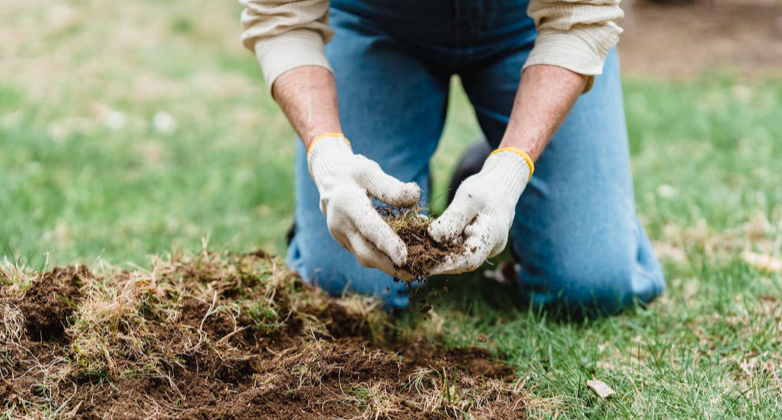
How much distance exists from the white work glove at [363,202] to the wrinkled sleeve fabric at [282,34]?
0.36 meters

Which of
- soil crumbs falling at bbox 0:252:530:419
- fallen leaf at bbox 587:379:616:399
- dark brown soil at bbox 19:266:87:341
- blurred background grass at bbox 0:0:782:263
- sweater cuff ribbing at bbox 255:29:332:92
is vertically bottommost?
blurred background grass at bbox 0:0:782:263

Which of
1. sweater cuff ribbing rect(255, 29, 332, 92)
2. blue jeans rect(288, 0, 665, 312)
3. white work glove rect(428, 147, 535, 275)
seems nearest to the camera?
white work glove rect(428, 147, 535, 275)

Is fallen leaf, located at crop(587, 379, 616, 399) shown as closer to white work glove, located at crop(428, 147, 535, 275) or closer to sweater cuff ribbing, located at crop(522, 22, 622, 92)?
white work glove, located at crop(428, 147, 535, 275)

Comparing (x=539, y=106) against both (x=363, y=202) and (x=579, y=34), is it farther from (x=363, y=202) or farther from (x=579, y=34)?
(x=363, y=202)

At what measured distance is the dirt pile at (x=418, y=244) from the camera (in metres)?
1.58

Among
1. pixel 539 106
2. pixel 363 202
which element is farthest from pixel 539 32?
pixel 363 202

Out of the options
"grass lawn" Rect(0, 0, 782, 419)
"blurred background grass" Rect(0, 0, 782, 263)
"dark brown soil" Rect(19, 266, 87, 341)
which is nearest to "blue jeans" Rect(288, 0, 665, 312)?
"grass lawn" Rect(0, 0, 782, 419)

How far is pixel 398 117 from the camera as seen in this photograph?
2.41 m

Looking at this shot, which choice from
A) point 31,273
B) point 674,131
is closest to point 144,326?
point 31,273

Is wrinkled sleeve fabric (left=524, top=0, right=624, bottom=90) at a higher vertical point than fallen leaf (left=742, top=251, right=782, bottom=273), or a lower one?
higher

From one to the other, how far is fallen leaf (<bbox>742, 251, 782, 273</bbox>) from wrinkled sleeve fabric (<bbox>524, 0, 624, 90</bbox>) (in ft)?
3.40

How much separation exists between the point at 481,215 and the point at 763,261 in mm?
1378

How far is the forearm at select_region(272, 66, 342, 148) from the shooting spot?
183 cm

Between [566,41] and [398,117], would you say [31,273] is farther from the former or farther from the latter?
[566,41]
